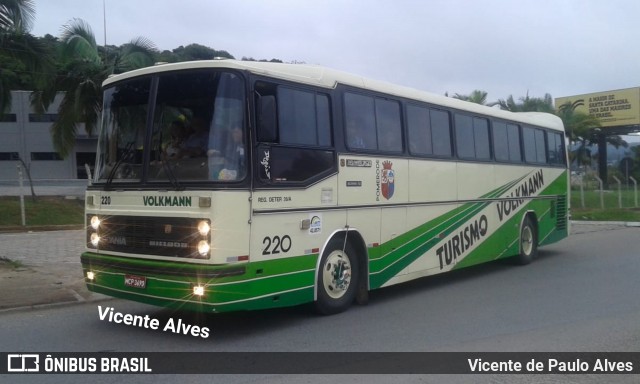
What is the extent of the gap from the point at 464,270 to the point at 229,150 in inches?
320

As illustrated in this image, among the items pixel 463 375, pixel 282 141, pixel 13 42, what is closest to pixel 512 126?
pixel 282 141

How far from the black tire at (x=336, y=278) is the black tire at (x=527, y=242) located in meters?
6.45

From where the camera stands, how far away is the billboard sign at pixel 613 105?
184ft

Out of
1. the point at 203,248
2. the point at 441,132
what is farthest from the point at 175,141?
the point at 441,132

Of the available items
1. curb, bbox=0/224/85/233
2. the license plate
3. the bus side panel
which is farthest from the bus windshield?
curb, bbox=0/224/85/233

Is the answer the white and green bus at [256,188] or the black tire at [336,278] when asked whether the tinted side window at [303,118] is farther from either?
the black tire at [336,278]

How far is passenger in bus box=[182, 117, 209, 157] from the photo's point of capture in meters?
7.47

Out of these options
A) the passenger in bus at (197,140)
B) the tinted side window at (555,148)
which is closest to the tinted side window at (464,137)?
the tinted side window at (555,148)

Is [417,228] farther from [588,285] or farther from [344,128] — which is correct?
[588,285]

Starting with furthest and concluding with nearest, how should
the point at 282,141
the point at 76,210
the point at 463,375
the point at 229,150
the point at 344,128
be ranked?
the point at 76,210, the point at 344,128, the point at 282,141, the point at 229,150, the point at 463,375

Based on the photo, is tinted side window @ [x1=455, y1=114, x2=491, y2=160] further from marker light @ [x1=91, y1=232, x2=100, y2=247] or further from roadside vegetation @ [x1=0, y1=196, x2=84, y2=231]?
roadside vegetation @ [x1=0, y1=196, x2=84, y2=231]

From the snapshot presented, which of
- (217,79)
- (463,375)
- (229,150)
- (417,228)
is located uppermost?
(217,79)

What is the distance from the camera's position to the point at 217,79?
7508mm

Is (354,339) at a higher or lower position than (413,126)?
lower
